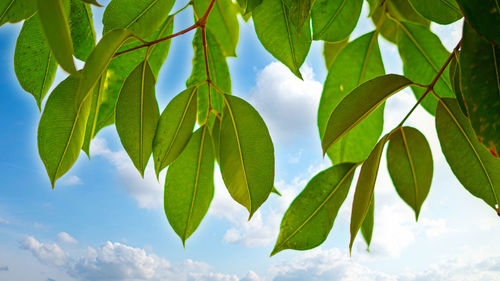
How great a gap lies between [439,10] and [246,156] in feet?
1.09

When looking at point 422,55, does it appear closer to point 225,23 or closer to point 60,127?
point 225,23

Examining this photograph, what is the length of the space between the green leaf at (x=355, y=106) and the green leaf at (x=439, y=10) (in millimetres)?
141

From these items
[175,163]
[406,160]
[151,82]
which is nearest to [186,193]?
[175,163]

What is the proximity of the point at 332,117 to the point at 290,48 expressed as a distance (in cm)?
13

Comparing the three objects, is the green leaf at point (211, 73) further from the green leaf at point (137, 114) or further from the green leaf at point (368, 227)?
the green leaf at point (368, 227)

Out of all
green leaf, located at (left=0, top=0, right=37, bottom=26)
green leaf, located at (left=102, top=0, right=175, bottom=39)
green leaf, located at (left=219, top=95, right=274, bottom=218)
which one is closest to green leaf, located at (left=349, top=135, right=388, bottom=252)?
green leaf, located at (left=219, top=95, right=274, bottom=218)

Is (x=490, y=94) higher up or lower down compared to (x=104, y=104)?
lower down

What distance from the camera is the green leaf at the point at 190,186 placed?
0.63 m

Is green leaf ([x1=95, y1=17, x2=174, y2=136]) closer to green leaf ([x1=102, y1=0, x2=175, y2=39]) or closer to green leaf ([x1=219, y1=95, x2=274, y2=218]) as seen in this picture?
green leaf ([x1=102, y1=0, x2=175, y2=39])

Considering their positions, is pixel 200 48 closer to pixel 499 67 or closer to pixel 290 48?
pixel 290 48

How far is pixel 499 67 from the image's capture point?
37cm

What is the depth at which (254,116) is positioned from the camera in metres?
0.58

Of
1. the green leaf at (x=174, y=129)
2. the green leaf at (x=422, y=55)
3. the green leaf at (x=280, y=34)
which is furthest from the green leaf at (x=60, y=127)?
the green leaf at (x=422, y=55)

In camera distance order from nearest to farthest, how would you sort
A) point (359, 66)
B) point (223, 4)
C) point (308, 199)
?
1. point (308, 199)
2. point (359, 66)
3. point (223, 4)
